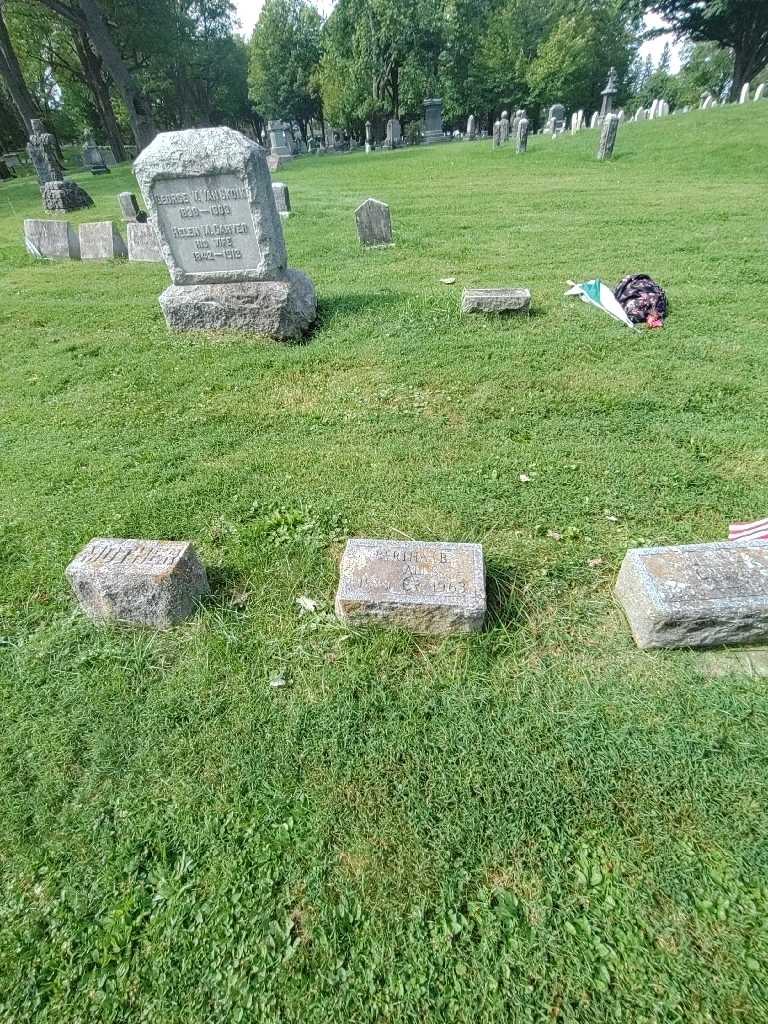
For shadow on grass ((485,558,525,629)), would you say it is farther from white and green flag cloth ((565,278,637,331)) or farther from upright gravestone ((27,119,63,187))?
upright gravestone ((27,119,63,187))

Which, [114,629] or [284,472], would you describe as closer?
[114,629]

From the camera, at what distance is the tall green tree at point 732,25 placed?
27219 millimetres

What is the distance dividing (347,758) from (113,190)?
80.8ft

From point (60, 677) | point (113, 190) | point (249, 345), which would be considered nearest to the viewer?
point (60, 677)

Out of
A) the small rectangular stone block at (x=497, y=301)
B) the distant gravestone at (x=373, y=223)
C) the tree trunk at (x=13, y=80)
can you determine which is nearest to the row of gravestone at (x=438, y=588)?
the small rectangular stone block at (x=497, y=301)

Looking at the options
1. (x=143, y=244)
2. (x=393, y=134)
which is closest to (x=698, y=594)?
(x=143, y=244)

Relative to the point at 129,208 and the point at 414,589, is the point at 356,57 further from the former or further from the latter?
the point at 414,589

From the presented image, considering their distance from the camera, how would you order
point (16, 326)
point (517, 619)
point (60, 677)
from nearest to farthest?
point (60, 677) → point (517, 619) → point (16, 326)

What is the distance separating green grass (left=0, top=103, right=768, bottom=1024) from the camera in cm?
159

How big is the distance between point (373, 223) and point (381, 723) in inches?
352

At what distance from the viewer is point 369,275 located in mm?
7723

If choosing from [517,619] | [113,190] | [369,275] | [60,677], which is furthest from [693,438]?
[113,190]

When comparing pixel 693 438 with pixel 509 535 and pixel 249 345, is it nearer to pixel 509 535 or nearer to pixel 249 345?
pixel 509 535

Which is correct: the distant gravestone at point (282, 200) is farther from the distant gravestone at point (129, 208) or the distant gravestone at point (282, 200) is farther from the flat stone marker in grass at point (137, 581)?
the flat stone marker in grass at point (137, 581)
